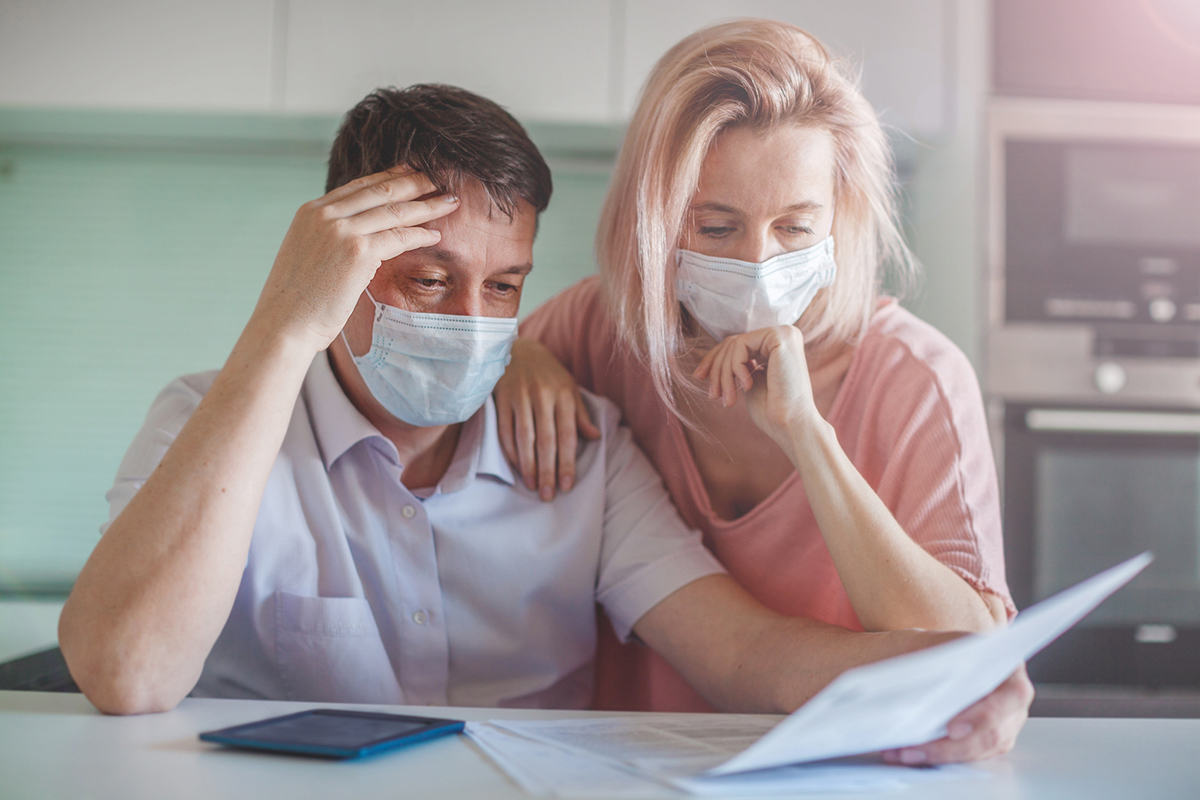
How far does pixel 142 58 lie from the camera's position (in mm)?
1452

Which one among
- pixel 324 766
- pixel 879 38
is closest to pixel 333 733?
pixel 324 766

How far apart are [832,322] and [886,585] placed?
11.5 inches

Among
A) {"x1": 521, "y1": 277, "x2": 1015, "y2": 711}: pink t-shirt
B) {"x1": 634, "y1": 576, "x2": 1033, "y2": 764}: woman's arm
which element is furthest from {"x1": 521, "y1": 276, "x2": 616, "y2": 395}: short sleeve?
{"x1": 634, "y1": 576, "x2": 1033, "y2": 764}: woman's arm

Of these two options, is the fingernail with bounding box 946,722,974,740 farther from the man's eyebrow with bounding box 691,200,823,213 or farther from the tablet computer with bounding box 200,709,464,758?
the man's eyebrow with bounding box 691,200,823,213

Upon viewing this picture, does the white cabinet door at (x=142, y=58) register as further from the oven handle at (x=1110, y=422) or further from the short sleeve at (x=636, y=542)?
the oven handle at (x=1110, y=422)

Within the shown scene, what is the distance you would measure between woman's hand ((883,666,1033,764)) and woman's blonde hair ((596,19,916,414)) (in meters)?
0.43

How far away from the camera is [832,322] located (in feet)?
2.85

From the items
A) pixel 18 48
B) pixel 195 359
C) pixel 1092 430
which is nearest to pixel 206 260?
pixel 195 359

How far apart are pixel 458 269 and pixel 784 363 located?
1.00 ft

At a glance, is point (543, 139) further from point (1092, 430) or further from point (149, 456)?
point (1092, 430)

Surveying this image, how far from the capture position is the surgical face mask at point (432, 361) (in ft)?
2.50

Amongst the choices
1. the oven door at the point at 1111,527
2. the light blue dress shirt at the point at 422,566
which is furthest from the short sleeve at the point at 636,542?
the oven door at the point at 1111,527

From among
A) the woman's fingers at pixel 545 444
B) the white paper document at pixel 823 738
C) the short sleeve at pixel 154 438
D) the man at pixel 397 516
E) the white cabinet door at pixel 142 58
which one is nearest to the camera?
the white paper document at pixel 823 738

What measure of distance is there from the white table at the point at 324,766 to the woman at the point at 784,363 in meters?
0.16
